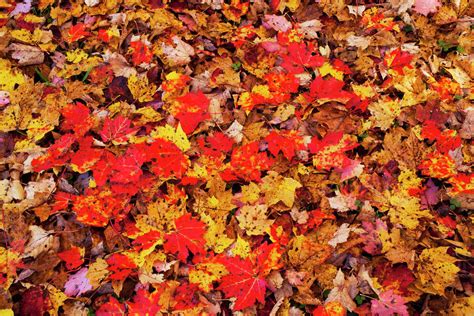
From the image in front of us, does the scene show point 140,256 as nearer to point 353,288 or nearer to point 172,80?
point 353,288

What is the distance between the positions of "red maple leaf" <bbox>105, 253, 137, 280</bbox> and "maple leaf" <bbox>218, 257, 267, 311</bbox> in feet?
1.47

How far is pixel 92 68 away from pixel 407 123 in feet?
6.80

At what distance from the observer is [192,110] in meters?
2.63

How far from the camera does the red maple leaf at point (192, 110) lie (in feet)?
8.40

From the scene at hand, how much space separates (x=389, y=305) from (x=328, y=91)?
1.35m

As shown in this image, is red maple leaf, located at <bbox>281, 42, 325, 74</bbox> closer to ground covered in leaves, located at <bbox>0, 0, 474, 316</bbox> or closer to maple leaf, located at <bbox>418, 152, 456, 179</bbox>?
ground covered in leaves, located at <bbox>0, 0, 474, 316</bbox>

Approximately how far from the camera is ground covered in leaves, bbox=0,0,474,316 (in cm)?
201

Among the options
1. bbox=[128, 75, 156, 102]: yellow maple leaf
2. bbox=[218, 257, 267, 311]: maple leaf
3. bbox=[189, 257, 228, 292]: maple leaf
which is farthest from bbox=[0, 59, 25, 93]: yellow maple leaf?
bbox=[218, 257, 267, 311]: maple leaf

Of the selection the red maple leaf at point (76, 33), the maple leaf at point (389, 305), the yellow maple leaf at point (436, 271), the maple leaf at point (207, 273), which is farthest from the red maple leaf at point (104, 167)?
the yellow maple leaf at point (436, 271)

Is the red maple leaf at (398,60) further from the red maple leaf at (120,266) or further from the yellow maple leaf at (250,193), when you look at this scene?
the red maple leaf at (120,266)

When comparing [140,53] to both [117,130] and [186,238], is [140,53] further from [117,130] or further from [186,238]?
[186,238]

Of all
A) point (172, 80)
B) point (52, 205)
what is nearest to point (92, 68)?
point (172, 80)

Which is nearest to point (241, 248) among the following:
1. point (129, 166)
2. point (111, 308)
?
point (111, 308)

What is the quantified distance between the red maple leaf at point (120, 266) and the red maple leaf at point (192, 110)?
83 cm
